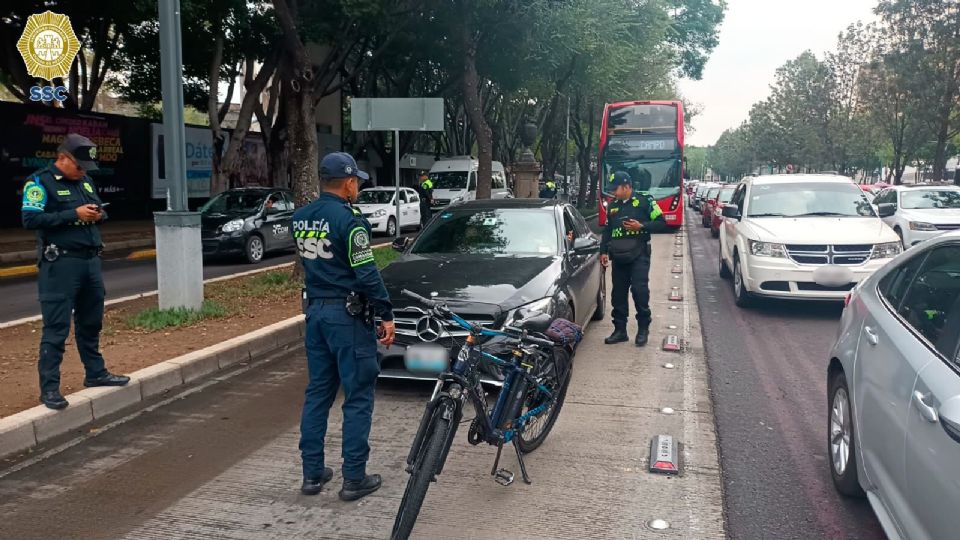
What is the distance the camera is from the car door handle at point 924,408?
2698 millimetres

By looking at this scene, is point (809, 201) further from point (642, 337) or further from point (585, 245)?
point (585, 245)

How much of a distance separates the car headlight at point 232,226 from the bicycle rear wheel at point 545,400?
1146 cm

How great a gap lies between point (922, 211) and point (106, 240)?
17883 mm

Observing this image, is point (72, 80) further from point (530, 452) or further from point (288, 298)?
point (530, 452)

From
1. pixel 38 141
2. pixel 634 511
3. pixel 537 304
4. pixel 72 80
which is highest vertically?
pixel 72 80

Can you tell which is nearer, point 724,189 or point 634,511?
point 634,511

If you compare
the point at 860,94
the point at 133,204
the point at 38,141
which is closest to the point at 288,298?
the point at 38,141

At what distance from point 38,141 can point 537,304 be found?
18.7 m

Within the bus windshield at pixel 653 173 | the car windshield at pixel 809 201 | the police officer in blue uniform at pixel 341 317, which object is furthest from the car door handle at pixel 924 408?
the bus windshield at pixel 653 173

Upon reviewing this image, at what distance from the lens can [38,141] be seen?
19797 mm

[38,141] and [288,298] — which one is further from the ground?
[38,141]

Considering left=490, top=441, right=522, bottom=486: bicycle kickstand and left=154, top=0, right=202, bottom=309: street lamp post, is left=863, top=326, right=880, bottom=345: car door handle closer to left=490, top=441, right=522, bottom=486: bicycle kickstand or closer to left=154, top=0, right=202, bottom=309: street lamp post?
left=490, top=441, right=522, bottom=486: bicycle kickstand

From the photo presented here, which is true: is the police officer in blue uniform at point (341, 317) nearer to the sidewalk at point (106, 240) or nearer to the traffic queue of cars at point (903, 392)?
the traffic queue of cars at point (903, 392)

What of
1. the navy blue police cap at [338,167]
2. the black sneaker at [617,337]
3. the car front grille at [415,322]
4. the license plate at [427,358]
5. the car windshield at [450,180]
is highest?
the car windshield at [450,180]
